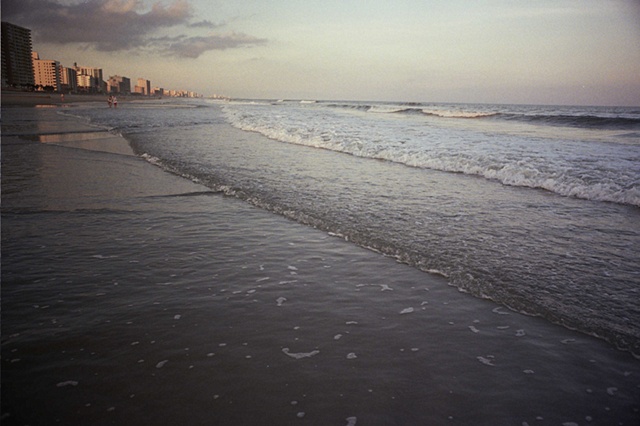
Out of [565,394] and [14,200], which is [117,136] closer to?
[14,200]

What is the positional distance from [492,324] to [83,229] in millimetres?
6050

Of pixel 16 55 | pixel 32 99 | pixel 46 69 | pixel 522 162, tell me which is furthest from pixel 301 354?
pixel 46 69

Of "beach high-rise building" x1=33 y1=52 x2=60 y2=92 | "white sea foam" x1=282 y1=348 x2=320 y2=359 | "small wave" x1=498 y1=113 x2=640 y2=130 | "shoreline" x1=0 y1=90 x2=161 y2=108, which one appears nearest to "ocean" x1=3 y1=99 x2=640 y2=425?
"white sea foam" x1=282 y1=348 x2=320 y2=359

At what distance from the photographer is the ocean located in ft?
8.44

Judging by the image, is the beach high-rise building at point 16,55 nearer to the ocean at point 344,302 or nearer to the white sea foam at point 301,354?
the ocean at point 344,302

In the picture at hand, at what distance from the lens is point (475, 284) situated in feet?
14.1

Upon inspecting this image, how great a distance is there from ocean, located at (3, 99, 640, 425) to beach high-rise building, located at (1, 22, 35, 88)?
182 meters

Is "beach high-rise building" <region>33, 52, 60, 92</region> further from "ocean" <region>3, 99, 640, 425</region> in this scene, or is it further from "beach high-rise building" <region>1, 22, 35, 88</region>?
"ocean" <region>3, 99, 640, 425</region>

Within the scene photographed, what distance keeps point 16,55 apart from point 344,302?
21040 centimetres

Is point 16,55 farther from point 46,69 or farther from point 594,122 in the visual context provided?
point 594,122

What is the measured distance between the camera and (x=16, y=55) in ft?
505

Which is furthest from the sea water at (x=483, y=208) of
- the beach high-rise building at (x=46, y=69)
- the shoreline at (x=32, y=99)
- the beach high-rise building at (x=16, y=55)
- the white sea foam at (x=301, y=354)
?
the beach high-rise building at (x=46, y=69)

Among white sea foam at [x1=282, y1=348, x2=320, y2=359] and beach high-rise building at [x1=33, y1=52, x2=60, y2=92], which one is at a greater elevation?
beach high-rise building at [x1=33, y1=52, x2=60, y2=92]

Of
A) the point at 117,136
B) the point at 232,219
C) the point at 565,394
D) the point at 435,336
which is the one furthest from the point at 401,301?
the point at 117,136
